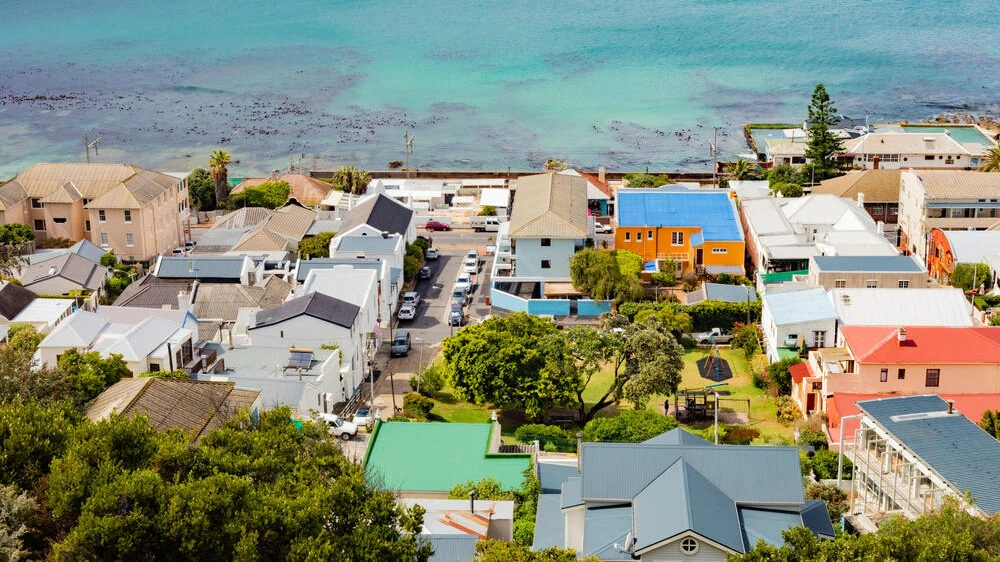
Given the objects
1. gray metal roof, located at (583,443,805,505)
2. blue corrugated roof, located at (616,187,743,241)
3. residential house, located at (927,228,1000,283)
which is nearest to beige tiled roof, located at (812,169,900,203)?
blue corrugated roof, located at (616,187,743,241)

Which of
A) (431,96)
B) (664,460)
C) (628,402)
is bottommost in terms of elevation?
(628,402)

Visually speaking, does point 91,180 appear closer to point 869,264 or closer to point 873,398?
point 869,264

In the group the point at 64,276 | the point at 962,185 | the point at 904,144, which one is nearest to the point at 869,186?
the point at 962,185

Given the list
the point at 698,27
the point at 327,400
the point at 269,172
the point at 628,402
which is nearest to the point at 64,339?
the point at 327,400

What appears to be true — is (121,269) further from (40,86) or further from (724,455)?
(40,86)

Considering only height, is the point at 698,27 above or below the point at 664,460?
above

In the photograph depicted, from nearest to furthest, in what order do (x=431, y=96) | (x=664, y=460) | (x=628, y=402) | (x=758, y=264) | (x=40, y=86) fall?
1. (x=664, y=460)
2. (x=628, y=402)
3. (x=758, y=264)
4. (x=431, y=96)
5. (x=40, y=86)

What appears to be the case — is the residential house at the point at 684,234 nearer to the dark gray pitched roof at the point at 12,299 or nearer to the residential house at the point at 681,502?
the dark gray pitched roof at the point at 12,299
